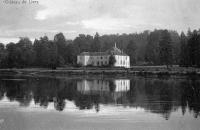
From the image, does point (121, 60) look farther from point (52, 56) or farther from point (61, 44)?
point (61, 44)

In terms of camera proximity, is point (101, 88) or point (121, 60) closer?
point (101, 88)

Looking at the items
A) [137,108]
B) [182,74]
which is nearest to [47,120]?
[137,108]

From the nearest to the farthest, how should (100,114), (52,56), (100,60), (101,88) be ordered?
(100,114) < (101,88) < (52,56) < (100,60)

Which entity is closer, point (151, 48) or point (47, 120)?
point (47, 120)

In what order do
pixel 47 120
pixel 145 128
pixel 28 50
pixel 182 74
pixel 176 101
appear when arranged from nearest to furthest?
pixel 145 128 < pixel 47 120 < pixel 176 101 < pixel 182 74 < pixel 28 50

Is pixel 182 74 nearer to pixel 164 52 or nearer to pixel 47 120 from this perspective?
pixel 164 52

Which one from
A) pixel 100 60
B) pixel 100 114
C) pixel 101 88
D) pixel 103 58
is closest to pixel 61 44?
pixel 100 60

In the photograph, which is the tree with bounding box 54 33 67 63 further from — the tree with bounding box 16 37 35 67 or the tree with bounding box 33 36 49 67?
the tree with bounding box 16 37 35 67

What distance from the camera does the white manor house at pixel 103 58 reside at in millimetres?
114438

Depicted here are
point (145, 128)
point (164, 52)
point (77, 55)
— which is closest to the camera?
point (145, 128)

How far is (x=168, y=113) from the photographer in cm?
2469

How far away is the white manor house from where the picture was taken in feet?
375

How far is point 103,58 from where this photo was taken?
117 m

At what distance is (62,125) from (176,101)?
14.0 m
